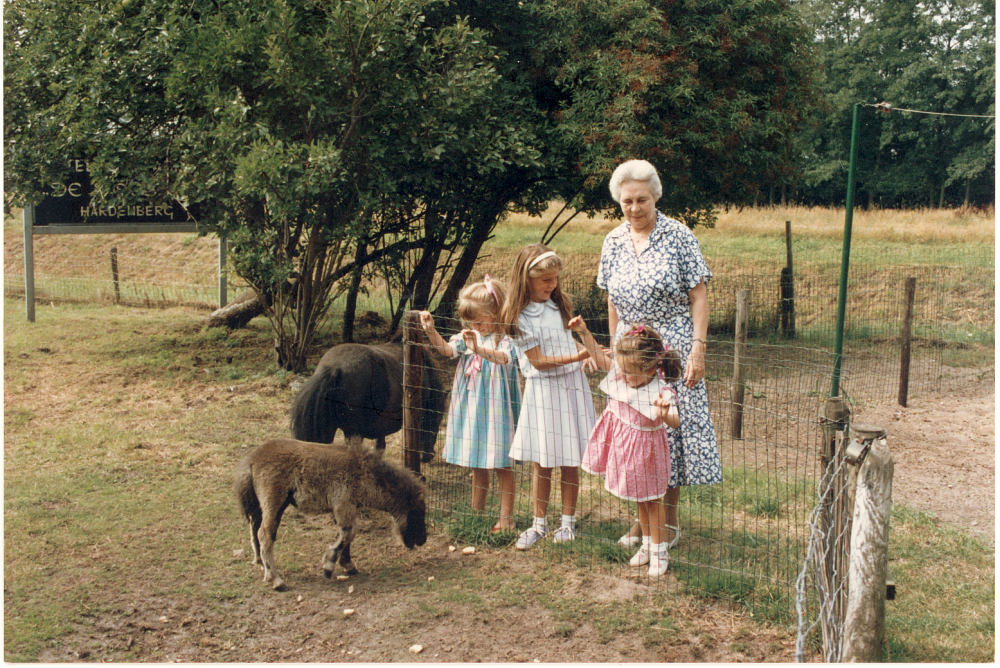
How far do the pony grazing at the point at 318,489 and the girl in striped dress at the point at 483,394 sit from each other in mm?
478

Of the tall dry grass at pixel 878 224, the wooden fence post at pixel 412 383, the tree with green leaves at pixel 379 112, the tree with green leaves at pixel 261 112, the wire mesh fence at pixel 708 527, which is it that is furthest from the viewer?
the tall dry grass at pixel 878 224

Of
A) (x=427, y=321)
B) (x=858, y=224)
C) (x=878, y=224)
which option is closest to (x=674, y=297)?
(x=427, y=321)

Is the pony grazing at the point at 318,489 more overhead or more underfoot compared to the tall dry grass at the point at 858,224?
more underfoot

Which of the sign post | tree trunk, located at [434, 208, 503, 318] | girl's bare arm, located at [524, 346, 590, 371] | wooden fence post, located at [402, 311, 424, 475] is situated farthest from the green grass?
the sign post

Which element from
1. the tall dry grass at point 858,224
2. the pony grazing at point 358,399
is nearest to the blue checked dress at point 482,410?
the pony grazing at point 358,399

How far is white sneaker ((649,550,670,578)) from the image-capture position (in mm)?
3975

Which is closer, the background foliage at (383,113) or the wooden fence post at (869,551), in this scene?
the wooden fence post at (869,551)

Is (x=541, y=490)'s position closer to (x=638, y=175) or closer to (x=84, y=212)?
(x=638, y=175)

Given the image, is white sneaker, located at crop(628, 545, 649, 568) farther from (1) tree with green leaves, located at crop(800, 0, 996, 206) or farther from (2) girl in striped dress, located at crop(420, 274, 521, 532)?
(1) tree with green leaves, located at crop(800, 0, 996, 206)

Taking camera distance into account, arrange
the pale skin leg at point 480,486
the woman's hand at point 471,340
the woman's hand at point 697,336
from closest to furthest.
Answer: the woman's hand at point 697,336
the woman's hand at point 471,340
the pale skin leg at point 480,486

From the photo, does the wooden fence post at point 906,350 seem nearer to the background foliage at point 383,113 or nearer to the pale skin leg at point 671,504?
the background foliage at point 383,113

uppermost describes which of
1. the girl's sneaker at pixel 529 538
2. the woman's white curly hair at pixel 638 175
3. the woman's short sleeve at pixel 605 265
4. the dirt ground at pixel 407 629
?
the woman's white curly hair at pixel 638 175

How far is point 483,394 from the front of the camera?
4.63m

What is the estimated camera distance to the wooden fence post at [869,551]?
9.65ft
